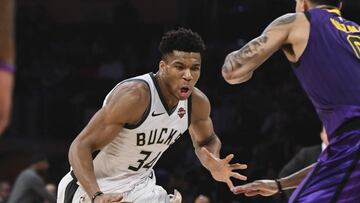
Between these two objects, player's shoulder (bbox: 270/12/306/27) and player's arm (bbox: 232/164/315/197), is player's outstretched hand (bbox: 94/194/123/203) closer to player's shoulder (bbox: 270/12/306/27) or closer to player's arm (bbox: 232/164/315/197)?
player's arm (bbox: 232/164/315/197)

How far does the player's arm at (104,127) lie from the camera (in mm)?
4883

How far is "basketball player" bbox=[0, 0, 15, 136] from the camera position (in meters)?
2.55

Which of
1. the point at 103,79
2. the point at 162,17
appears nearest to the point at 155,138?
the point at 103,79

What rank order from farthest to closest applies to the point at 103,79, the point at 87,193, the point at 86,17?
the point at 86,17 < the point at 103,79 < the point at 87,193

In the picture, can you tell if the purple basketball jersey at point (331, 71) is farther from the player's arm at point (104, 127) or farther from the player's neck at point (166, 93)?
the player's neck at point (166, 93)

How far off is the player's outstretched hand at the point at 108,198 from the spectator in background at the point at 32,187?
18.8 feet

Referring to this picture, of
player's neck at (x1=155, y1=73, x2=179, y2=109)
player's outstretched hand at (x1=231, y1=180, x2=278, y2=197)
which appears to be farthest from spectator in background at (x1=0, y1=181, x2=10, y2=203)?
player's outstretched hand at (x1=231, y1=180, x2=278, y2=197)

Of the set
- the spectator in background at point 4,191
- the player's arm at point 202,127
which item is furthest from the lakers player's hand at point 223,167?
the spectator in background at point 4,191

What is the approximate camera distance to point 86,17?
12945 mm

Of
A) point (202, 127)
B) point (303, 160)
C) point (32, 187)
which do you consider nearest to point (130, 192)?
point (202, 127)

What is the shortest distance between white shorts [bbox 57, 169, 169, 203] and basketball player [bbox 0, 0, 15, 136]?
2.49 meters

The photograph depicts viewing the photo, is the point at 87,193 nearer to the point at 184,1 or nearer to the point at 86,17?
the point at 184,1

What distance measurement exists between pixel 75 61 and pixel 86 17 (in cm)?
88

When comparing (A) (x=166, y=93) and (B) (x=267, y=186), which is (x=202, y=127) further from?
(B) (x=267, y=186)
